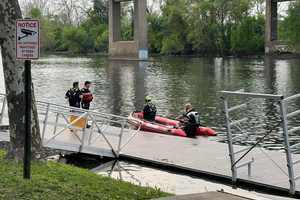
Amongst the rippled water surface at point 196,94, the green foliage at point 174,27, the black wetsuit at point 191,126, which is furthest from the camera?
the green foliage at point 174,27

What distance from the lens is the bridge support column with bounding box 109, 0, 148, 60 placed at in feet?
299

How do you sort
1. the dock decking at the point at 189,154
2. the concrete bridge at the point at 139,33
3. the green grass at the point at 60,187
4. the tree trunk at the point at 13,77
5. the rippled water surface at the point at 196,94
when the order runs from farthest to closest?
the concrete bridge at the point at 139,33 < the rippled water surface at the point at 196,94 < the dock decking at the point at 189,154 < the tree trunk at the point at 13,77 < the green grass at the point at 60,187

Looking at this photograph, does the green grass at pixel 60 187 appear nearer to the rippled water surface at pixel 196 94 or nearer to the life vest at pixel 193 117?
the rippled water surface at pixel 196 94

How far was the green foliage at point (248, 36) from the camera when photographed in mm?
105875

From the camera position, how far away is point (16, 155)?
1123cm

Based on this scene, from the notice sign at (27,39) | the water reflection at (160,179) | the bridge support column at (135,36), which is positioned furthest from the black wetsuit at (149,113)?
the bridge support column at (135,36)

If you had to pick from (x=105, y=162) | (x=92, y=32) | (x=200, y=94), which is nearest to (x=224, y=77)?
(x=200, y=94)

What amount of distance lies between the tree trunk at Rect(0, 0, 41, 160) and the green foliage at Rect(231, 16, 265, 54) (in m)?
96.6

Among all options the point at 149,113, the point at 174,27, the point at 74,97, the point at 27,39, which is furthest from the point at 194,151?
the point at 174,27

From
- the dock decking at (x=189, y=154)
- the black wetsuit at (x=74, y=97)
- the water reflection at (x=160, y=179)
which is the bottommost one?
the water reflection at (x=160, y=179)

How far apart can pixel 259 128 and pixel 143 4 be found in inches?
2766

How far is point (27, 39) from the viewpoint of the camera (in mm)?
8977

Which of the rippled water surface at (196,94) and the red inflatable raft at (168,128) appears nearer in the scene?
the red inflatable raft at (168,128)

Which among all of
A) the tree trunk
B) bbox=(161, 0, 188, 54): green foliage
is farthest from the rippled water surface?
bbox=(161, 0, 188, 54): green foliage
